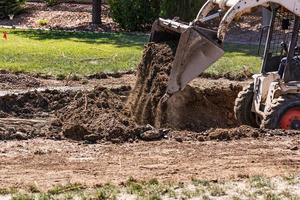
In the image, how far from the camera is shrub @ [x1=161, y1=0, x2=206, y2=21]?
32.8 meters

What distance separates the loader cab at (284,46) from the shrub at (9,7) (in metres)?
27.4

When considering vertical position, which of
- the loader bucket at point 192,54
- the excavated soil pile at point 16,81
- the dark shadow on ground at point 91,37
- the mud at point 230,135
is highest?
the loader bucket at point 192,54

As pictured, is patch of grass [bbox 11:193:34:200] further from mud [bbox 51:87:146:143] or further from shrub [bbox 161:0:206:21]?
shrub [bbox 161:0:206:21]

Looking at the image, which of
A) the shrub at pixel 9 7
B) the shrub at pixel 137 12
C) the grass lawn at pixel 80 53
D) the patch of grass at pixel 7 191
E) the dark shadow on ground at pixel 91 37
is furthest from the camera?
the shrub at pixel 9 7

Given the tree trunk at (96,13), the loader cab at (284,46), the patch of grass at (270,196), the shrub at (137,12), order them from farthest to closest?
the tree trunk at (96,13) → the shrub at (137,12) → the loader cab at (284,46) → the patch of grass at (270,196)

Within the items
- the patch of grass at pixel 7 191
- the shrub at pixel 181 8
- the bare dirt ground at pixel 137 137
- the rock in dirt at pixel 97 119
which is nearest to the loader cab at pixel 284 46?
the bare dirt ground at pixel 137 137

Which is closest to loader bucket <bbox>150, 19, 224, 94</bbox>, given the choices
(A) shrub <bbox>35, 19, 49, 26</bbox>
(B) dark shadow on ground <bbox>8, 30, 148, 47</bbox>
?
(B) dark shadow on ground <bbox>8, 30, 148, 47</bbox>

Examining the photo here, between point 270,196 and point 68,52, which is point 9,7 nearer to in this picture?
point 68,52

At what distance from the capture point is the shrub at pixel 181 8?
A: 32.8 meters

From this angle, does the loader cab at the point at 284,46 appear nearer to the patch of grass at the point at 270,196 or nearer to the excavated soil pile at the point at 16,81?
the patch of grass at the point at 270,196

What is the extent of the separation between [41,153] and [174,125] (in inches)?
127

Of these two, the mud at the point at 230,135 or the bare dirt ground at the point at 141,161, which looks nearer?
the bare dirt ground at the point at 141,161

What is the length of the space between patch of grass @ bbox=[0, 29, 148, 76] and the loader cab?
7138mm

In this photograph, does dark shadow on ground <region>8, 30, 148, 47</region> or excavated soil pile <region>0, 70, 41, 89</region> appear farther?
dark shadow on ground <region>8, 30, 148, 47</region>
